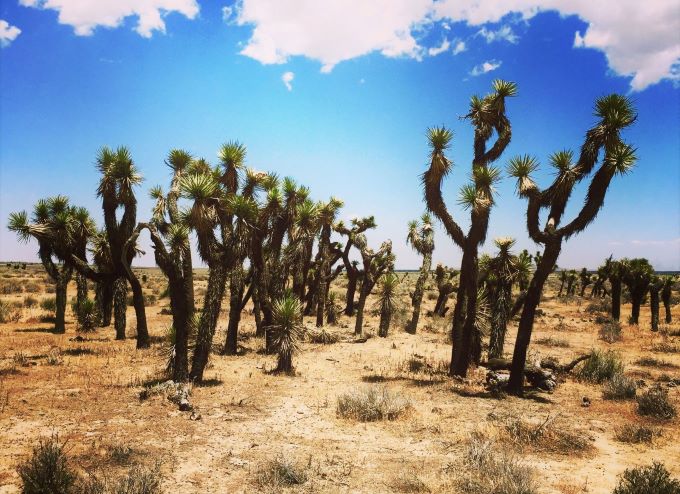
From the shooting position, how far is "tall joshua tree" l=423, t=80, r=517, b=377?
15031 millimetres

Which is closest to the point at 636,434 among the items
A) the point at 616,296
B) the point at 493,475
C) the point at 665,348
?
the point at 493,475

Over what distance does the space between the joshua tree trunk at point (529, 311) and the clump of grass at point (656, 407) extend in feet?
10.8

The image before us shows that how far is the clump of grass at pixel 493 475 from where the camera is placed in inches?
290

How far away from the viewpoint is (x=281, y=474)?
8.05m

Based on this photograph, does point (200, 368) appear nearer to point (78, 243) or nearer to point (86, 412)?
point (86, 412)

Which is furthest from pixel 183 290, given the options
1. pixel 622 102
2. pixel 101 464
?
pixel 622 102

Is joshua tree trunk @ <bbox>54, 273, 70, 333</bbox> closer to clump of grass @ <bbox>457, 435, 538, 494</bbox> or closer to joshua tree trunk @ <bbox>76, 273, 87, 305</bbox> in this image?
joshua tree trunk @ <bbox>76, 273, 87, 305</bbox>

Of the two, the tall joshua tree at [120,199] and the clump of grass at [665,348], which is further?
the clump of grass at [665,348]

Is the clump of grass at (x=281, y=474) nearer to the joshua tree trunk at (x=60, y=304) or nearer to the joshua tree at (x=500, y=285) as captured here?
the joshua tree at (x=500, y=285)

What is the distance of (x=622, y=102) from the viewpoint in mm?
13289

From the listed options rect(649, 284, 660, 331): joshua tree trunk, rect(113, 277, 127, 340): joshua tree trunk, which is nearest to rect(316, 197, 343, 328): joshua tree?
rect(113, 277, 127, 340): joshua tree trunk

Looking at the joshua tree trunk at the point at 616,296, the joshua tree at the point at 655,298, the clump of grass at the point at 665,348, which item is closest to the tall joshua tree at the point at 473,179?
the clump of grass at the point at 665,348

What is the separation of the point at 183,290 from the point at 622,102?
14615 millimetres

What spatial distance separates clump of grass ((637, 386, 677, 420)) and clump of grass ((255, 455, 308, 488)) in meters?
10.1
